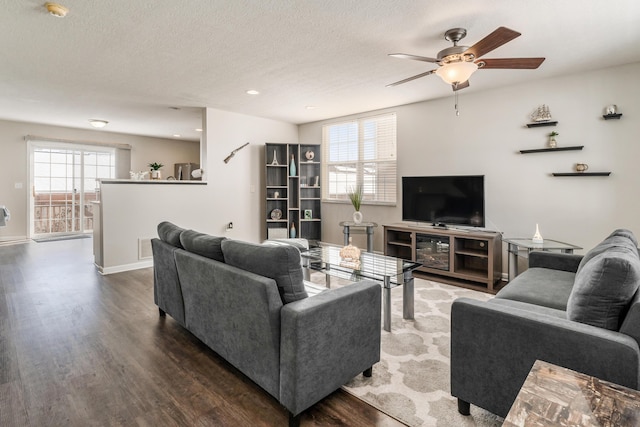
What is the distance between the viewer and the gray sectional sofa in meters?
1.57

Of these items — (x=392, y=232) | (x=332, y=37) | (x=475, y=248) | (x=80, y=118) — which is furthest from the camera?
(x=80, y=118)

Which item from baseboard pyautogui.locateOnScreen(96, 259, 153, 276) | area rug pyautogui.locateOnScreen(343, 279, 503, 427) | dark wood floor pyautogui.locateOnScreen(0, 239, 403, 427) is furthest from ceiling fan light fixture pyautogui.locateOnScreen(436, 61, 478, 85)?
baseboard pyautogui.locateOnScreen(96, 259, 153, 276)

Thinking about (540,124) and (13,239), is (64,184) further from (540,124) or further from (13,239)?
(540,124)

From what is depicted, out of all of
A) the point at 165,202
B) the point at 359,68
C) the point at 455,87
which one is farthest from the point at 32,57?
the point at 455,87

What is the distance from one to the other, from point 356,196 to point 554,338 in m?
4.09

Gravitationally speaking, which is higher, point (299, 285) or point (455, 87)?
point (455, 87)

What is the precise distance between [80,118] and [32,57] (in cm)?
340

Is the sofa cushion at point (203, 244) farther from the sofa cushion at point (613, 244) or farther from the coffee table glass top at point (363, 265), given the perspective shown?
the sofa cushion at point (613, 244)

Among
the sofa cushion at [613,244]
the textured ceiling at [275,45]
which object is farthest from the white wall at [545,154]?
the sofa cushion at [613,244]

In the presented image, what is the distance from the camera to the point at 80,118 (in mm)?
6172

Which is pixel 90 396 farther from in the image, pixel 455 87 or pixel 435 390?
pixel 455 87

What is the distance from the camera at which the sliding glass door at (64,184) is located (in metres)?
7.05

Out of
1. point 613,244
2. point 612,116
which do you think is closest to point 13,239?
point 613,244

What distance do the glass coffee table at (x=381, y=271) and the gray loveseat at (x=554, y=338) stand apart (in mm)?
1016
